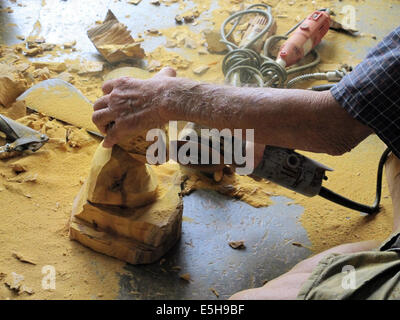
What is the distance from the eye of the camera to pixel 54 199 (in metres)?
1.89

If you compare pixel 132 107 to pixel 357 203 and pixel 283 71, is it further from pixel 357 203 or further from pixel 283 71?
pixel 283 71

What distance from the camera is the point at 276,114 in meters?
1.26

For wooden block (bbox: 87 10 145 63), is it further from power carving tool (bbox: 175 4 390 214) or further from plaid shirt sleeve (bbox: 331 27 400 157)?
plaid shirt sleeve (bbox: 331 27 400 157)

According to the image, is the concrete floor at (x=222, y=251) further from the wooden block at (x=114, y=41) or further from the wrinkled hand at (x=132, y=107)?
the wooden block at (x=114, y=41)

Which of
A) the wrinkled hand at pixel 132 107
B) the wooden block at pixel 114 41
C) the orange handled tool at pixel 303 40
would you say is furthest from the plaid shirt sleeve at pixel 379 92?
the wooden block at pixel 114 41

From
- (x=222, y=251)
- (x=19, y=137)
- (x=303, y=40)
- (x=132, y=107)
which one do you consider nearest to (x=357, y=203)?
(x=222, y=251)

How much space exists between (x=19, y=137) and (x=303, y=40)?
A: 1910 millimetres

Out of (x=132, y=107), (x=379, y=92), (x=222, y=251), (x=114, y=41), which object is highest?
(x=379, y=92)

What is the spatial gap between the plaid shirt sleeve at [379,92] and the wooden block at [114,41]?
1970mm

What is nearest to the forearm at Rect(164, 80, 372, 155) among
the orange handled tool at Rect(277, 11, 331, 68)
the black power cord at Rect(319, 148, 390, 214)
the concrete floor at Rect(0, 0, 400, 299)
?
the black power cord at Rect(319, 148, 390, 214)

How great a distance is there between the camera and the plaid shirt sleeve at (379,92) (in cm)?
112

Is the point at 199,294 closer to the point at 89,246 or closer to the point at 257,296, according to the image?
the point at 257,296

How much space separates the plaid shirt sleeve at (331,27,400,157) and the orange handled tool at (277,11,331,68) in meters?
1.52

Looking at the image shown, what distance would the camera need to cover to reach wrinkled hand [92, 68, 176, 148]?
54.5 inches
